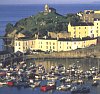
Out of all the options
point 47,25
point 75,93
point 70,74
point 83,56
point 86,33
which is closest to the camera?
point 75,93

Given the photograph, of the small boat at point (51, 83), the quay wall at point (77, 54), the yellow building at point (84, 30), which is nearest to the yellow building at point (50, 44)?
the quay wall at point (77, 54)

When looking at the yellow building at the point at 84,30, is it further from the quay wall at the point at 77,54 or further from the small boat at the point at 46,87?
the small boat at the point at 46,87

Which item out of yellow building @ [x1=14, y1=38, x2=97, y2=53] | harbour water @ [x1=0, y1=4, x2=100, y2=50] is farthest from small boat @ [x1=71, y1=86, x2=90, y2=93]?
harbour water @ [x1=0, y1=4, x2=100, y2=50]

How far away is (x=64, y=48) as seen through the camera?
35.0 meters

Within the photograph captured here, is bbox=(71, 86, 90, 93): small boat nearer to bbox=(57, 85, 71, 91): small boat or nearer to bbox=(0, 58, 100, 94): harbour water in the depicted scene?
bbox=(0, 58, 100, 94): harbour water

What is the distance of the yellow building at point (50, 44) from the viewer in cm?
3491

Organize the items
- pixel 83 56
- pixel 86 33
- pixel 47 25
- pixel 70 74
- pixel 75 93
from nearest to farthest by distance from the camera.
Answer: pixel 75 93
pixel 70 74
pixel 83 56
pixel 86 33
pixel 47 25

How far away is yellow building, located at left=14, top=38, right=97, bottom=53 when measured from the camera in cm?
3491

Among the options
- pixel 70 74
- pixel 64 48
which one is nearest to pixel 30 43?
pixel 64 48

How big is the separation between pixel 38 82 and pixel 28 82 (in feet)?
1.25

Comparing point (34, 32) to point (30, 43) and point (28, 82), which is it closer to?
point (30, 43)

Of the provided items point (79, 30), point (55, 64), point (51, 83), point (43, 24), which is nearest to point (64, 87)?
point (51, 83)

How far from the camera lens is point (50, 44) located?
35.0 m

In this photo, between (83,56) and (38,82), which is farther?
(83,56)
